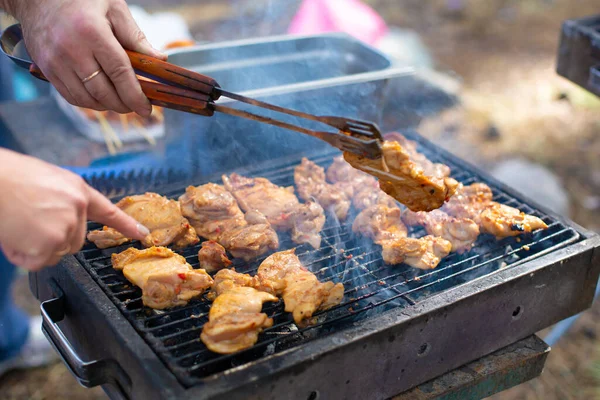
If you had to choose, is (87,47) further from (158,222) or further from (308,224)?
(308,224)

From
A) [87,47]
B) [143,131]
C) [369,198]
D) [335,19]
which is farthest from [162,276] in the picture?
[335,19]

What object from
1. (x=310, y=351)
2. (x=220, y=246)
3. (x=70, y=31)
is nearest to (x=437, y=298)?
(x=310, y=351)

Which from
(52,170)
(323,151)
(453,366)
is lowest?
(453,366)

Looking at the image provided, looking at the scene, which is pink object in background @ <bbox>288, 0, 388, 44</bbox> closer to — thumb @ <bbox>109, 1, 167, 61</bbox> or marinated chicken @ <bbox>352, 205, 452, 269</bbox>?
marinated chicken @ <bbox>352, 205, 452, 269</bbox>

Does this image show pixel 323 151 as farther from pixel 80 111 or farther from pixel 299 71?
pixel 80 111

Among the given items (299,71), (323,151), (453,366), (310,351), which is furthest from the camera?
(299,71)

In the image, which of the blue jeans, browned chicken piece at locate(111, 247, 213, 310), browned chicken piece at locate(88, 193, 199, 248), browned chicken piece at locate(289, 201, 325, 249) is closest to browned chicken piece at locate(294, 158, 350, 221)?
browned chicken piece at locate(289, 201, 325, 249)

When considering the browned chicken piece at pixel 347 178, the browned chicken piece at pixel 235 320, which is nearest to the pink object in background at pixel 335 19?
the browned chicken piece at pixel 347 178
